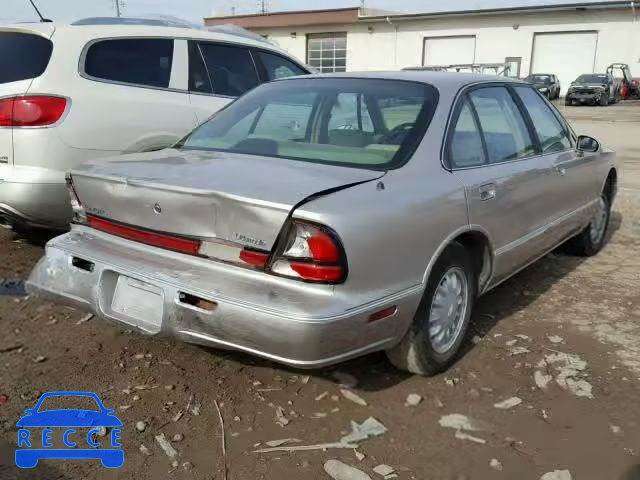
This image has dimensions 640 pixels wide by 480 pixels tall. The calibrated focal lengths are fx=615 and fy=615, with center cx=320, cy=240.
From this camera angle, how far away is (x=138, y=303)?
2.69 m

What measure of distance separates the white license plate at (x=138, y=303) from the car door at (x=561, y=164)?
8.96ft

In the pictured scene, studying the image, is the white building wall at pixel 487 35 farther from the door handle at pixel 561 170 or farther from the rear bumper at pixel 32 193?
the rear bumper at pixel 32 193

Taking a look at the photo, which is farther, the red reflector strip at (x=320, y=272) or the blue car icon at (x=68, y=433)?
the blue car icon at (x=68, y=433)

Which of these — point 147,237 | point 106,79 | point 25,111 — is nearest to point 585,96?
point 106,79

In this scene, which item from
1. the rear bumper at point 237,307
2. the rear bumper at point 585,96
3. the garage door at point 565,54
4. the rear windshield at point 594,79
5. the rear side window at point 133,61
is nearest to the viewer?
the rear bumper at point 237,307

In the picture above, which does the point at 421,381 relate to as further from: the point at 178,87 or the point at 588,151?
the point at 178,87

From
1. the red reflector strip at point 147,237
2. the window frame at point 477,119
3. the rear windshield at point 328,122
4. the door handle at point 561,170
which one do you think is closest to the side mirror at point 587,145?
the door handle at point 561,170

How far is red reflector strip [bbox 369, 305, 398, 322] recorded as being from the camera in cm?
256

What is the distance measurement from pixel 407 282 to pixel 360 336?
1.16 ft

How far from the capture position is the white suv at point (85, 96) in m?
4.22

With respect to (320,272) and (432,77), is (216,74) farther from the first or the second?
(320,272)

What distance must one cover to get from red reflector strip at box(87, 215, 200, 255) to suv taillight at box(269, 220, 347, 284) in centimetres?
46

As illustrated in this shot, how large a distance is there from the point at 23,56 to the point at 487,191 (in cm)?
343

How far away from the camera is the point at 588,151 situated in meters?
4.84
